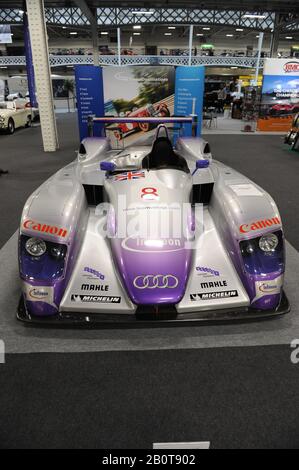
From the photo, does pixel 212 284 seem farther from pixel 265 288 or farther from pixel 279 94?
pixel 279 94

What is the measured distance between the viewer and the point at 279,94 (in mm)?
12375

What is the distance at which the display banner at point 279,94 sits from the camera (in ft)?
39.4

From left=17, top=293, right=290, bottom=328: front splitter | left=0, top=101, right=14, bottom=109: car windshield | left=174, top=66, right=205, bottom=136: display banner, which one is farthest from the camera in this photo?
left=0, top=101, right=14, bottom=109: car windshield

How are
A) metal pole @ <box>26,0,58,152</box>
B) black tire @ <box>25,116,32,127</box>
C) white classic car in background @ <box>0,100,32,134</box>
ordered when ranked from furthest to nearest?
black tire @ <box>25,116,32,127</box> → white classic car in background @ <box>0,100,32,134</box> → metal pole @ <box>26,0,58,152</box>

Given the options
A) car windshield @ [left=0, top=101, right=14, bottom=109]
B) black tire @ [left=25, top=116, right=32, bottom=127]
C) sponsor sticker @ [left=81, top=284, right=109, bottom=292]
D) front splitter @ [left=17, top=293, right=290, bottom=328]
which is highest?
car windshield @ [left=0, top=101, right=14, bottom=109]

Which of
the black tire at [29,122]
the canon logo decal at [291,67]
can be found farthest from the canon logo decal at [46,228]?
the black tire at [29,122]

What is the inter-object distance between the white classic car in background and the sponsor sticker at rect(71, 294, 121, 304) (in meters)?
11.4

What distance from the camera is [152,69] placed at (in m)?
8.83

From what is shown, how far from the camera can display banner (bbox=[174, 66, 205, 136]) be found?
898 centimetres

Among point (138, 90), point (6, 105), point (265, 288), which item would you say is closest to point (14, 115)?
point (6, 105)

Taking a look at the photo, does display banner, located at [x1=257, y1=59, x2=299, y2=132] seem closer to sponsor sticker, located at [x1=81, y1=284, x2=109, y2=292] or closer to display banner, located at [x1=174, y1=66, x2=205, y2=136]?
display banner, located at [x1=174, y1=66, x2=205, y2=136]

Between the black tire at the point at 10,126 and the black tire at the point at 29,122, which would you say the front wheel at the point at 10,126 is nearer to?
the black tire at the point at 10,126

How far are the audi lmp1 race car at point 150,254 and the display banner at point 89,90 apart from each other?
6765 millimetres

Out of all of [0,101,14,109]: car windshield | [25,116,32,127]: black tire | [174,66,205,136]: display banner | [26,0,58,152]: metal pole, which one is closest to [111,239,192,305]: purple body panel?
[26,0,58,152]: metal pole
